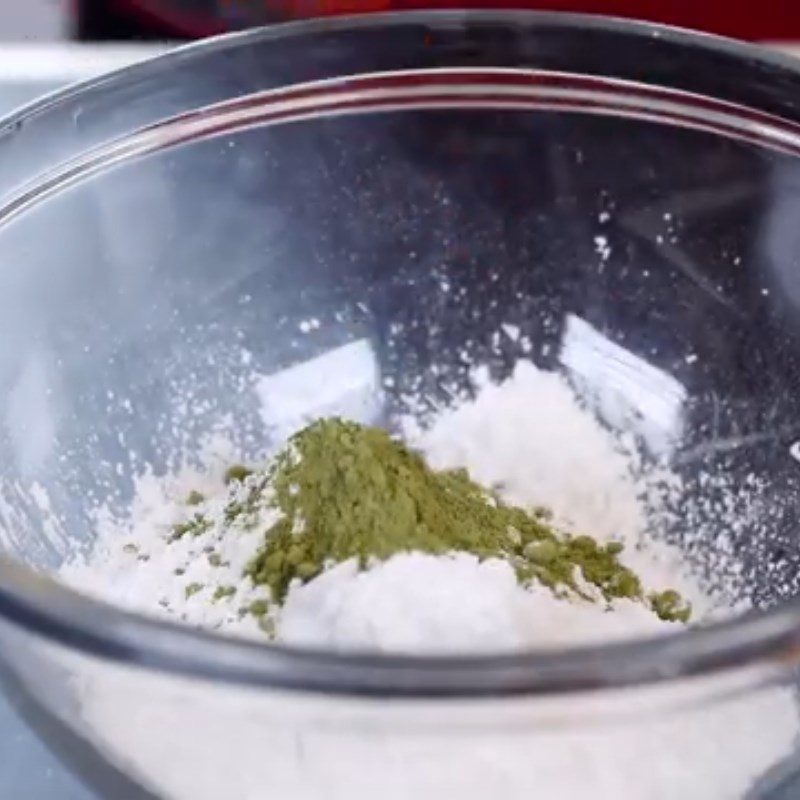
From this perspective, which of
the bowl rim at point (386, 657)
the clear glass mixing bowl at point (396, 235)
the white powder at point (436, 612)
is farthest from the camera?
the clear glass mixing bowl at point (396, 235)

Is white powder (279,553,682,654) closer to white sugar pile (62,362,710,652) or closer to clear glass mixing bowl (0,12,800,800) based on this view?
white sugar pile (62,362,710,652)

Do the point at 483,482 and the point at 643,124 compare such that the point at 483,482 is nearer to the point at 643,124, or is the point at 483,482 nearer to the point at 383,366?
the point at 383,366

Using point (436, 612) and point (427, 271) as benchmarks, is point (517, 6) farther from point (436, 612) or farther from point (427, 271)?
point (436, 612)

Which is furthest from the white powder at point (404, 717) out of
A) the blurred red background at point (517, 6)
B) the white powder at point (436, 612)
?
the blurred red background at point (517, 6)

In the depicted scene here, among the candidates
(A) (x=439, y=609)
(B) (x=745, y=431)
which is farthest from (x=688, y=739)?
(B) (x=745, y=431)

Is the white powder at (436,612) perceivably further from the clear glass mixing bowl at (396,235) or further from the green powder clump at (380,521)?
the clear glass mixing bowl at (396,235)

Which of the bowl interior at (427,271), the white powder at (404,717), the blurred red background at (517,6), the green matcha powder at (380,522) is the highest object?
the blurred red background at (517,6)

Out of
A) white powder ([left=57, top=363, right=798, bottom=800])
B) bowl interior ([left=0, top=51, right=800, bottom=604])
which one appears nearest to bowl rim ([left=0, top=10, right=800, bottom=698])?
white powder ([left=57, top=363, right=798, bottom=800])
